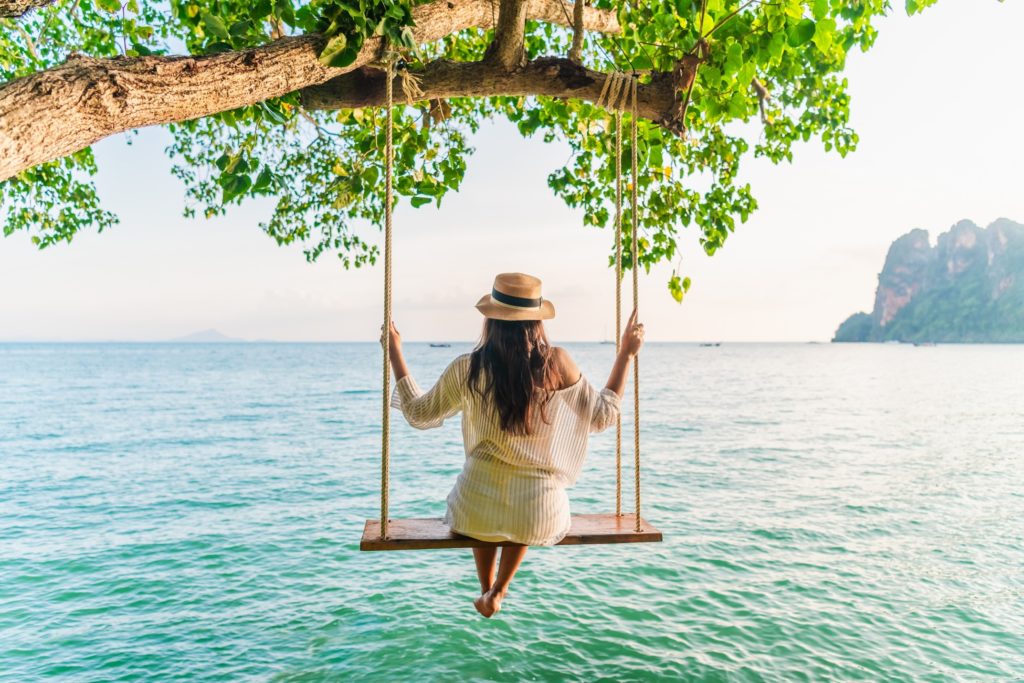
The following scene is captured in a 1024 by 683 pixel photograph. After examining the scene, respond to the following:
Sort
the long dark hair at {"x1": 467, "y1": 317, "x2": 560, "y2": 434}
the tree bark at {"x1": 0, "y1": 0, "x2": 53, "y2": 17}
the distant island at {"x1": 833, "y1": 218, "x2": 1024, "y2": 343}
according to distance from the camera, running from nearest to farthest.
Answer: the tree bark at {"x1": 0, "y1": 0, "x2": 53, "y2": 17}, the long dark hair at {"x1": 467, "y1": 317, "x2": 560, "y2": 434}, the distant island at {"x1": 833, "y1": 218, "x2": 1024, "y2": 343}

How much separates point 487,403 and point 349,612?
18.7 feet

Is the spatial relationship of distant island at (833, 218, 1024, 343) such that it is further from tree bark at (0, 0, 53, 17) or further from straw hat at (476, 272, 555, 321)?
tree bark at (0, 0, 53, 17)

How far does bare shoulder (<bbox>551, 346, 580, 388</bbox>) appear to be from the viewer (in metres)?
2.98

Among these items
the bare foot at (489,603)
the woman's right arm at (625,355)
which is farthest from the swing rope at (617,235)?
the bare foot at (489,603)

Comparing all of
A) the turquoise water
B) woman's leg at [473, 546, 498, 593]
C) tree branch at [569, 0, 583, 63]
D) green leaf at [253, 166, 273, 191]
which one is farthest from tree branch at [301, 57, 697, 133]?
the turquoise water

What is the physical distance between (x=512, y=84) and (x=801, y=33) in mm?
1439

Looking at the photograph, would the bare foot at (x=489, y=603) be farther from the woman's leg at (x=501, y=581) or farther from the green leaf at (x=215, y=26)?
the green leaf at (x=215, y=26)

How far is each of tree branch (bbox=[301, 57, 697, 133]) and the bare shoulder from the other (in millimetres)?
1620

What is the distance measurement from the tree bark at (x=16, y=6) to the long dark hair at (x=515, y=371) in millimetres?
1939

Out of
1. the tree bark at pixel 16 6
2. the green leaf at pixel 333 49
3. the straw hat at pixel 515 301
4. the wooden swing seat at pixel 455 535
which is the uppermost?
the green leaf at pixel 333 49

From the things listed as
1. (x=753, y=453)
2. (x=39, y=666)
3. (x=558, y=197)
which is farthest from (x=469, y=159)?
(x=753, y=453)

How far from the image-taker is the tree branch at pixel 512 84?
3.80 m

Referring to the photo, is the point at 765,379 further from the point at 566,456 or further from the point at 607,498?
the point at 566,456

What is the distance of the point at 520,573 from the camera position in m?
9.06
